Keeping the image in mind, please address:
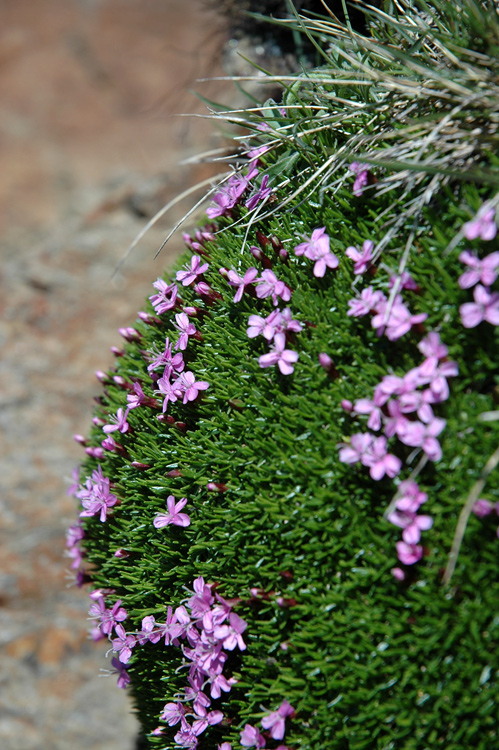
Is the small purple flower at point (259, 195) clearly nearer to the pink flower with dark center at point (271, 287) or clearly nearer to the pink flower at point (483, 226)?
the pink flower with dark center at point (271, 287)

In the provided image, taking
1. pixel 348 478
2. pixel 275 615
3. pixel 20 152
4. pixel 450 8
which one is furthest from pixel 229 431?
pixel 20 152

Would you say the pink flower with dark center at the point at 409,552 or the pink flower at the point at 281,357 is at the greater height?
the pink flower at the point at 281,357

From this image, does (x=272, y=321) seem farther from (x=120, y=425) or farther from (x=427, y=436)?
(x=120, y=425)

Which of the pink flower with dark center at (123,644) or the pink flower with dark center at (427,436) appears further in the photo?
the pink flower with dark center at (123,644)

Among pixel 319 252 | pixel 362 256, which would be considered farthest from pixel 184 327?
pixel 362 256

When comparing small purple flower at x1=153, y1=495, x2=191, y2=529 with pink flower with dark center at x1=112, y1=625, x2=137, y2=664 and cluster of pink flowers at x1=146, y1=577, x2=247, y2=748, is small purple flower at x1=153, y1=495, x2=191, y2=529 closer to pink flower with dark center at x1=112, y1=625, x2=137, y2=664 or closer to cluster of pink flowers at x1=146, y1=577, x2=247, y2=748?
cluster of pink flowers at x1=146, y1=577, x2=247, y2=748

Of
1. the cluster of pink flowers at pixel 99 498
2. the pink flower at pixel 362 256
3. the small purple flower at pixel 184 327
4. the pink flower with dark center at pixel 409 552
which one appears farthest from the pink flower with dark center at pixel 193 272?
the pink flower with dark center at pixel 409 552

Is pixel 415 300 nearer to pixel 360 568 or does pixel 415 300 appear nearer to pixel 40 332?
pixel 360 568
